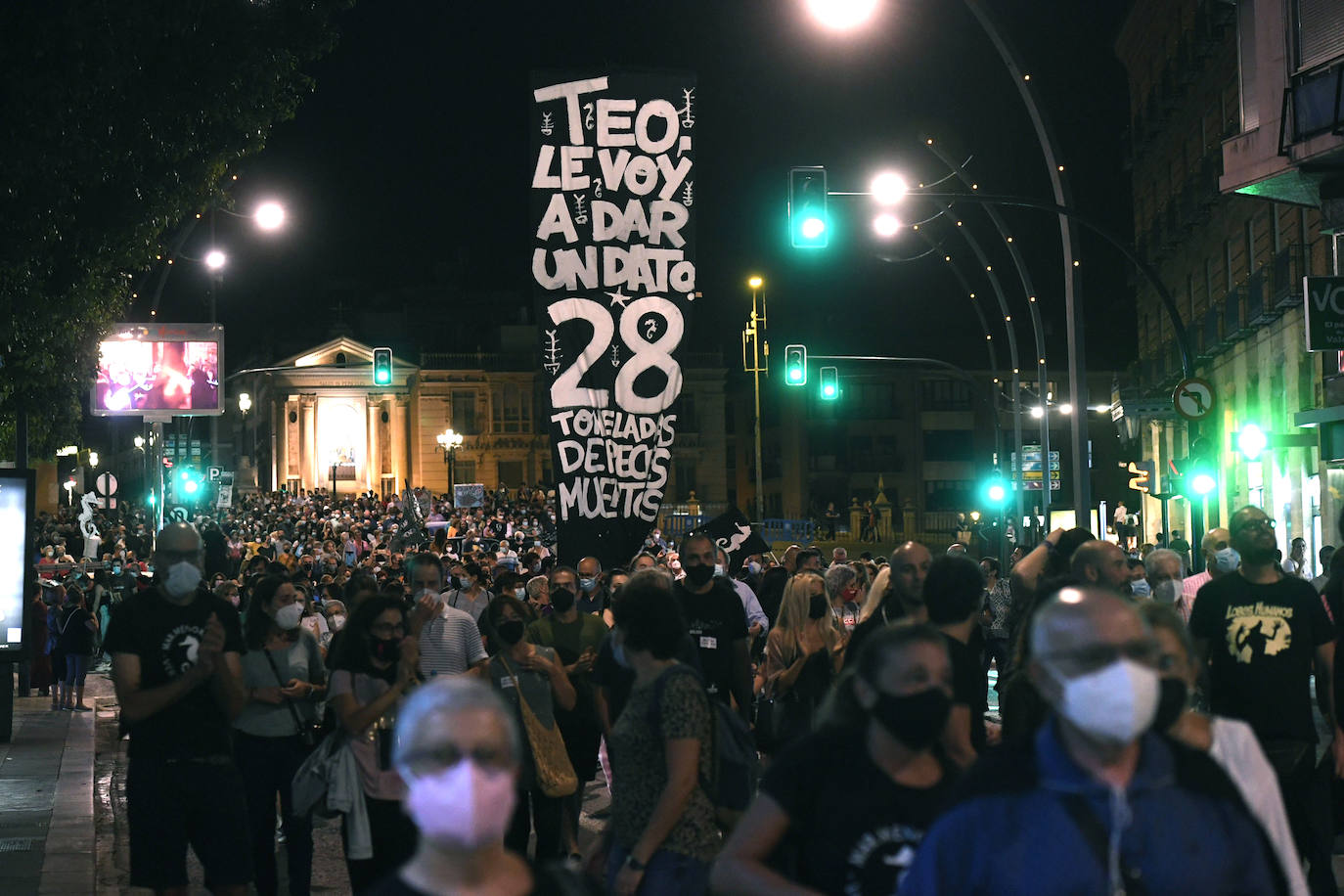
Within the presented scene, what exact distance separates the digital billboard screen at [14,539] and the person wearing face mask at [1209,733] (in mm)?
11181

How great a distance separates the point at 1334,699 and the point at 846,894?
190 inches

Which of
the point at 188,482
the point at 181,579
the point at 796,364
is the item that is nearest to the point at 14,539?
the point at 181,579

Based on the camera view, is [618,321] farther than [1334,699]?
Yes

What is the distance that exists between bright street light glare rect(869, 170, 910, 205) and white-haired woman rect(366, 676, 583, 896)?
613 inches

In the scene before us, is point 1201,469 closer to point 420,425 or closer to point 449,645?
point 449,645

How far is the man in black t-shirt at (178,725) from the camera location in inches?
273

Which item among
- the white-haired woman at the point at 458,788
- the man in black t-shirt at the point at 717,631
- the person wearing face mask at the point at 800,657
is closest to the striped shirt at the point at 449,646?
the man in black t-shirt at the point at 717,631

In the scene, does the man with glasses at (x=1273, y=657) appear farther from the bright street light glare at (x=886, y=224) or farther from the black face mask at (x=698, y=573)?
the bright street light glare at (x=886, y=224)

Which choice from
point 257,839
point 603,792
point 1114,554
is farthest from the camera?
point 603,792

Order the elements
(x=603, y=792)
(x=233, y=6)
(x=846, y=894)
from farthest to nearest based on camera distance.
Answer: (x=233, y=6)
(x=603, y=792)
(x=846, y=894)

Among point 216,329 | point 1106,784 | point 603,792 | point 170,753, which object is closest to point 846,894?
point 1106,784

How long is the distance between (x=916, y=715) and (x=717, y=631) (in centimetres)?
600

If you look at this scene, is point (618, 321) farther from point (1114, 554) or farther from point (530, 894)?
point (530, 894)

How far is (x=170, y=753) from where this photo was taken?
696 cm
